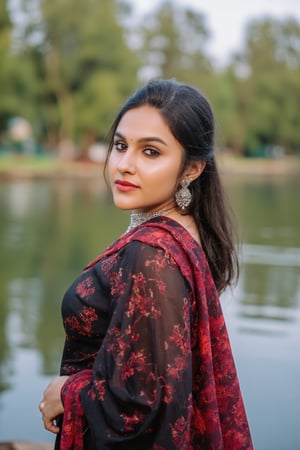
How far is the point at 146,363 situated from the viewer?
1463mm

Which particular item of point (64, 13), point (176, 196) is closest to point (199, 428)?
point (176, 196)

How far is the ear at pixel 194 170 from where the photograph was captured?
1.69 meters

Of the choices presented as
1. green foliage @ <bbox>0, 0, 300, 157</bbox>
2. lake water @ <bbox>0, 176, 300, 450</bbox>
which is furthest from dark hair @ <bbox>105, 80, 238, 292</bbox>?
green foliage @ <bbox>0, 0, 300, 157</bbox>

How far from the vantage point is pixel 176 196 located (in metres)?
1.68

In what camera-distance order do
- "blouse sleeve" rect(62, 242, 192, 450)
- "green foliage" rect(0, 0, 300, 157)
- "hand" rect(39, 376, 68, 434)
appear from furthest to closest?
"green foliage" rect(0, 0, 300, 157) → "hand" rect(39, 376, 68, 434) → "blouse sleeve" rect(62, 242, 192, 450)

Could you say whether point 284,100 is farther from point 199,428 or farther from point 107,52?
point 199,428

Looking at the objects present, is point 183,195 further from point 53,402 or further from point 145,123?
point 53,402

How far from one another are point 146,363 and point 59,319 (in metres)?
4.49

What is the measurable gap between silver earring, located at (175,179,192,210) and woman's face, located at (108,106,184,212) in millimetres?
32

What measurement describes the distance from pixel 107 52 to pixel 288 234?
1077 inches

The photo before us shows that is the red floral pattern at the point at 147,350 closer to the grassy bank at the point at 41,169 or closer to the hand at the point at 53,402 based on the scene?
the hand at the point at 53,402

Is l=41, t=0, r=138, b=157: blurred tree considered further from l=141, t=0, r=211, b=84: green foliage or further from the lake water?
the lake water

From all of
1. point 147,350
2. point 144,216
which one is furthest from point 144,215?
point 147,350

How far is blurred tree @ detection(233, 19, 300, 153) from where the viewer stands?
56.2 meters
